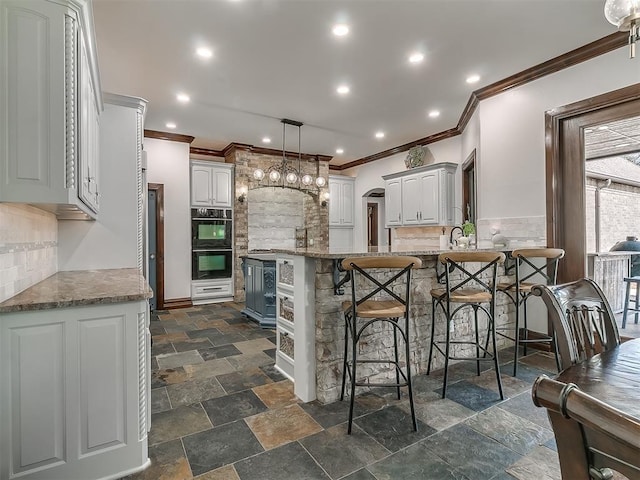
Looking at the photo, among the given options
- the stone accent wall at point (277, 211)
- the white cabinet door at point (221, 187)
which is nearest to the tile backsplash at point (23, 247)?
the white cabinet door at point (221, 187)

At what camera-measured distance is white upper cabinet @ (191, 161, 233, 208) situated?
6043 millimetres

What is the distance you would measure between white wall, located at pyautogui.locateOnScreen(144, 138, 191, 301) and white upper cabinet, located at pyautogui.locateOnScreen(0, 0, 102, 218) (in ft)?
14.1

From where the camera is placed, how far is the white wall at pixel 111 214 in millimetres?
2861

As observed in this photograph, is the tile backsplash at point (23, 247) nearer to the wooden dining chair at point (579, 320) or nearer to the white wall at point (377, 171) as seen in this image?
the wooden dining chair at point (579, 320)

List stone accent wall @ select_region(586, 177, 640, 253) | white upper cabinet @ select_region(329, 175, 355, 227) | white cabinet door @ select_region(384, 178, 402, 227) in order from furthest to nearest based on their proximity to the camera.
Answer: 1. white upper cabinet @ select_region(329, 175, 355, 227)
2. white cabinet door @ select_region(384, 178, 402, 227)
3. stone accent wall @ select_region(586, 177, 640, 253)

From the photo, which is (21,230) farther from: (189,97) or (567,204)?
(567,204)

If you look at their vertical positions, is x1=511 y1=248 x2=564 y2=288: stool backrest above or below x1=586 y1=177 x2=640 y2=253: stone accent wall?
below

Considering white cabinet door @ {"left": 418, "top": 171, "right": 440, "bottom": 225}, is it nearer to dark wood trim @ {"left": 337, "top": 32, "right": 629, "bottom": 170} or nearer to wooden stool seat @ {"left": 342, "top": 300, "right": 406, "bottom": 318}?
dark wood trim @ {"left": 337, "top": 32, "right": 629, "bottom": 170}

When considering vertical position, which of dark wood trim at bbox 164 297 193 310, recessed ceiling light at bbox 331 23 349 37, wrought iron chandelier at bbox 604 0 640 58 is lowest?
dark wood trim at bbox 164 297 193 310

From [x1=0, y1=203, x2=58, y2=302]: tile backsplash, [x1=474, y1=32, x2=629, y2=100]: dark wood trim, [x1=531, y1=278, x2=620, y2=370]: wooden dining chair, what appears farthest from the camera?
[x1=474, y1=32, x2=629, y2=100]: dark wood trim

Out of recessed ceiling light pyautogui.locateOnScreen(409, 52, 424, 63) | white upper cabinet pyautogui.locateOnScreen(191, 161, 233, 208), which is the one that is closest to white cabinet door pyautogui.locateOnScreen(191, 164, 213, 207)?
white upper cabinet pyautogui.locateOnScreen(191, 161, 233, 208)

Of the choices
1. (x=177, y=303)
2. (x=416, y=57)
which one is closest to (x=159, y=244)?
(x=177, y=303)

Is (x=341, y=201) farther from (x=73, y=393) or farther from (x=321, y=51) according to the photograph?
(x=73, y=393)

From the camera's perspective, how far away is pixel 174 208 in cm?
581
